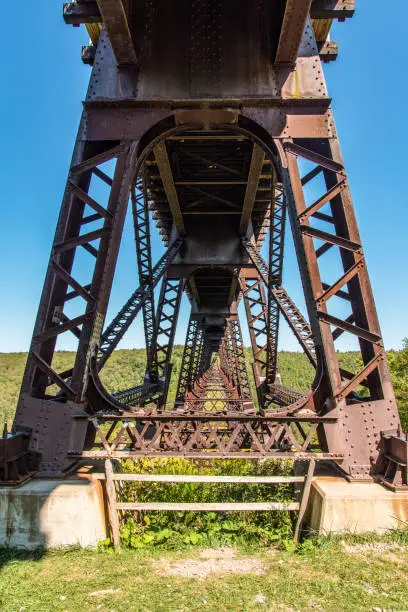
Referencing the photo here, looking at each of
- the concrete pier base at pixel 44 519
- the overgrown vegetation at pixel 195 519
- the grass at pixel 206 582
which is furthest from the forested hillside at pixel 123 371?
the concrete pier base at pixel 44 519

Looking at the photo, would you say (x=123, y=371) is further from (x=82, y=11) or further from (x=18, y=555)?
(x=18, y=555)

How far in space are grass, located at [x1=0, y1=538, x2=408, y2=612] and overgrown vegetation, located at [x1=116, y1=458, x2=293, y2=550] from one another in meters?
0.23

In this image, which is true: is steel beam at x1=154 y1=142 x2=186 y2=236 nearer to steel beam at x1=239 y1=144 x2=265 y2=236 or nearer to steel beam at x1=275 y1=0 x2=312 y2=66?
steel beam at x1=239 y1=144 x2=265 y2=236

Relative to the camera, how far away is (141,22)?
6203 millimetres

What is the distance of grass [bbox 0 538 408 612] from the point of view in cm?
305

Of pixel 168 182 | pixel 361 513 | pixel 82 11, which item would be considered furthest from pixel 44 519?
pixel 168 182

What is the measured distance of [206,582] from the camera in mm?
3389

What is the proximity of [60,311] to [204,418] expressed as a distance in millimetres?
2482

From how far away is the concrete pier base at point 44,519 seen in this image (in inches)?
160

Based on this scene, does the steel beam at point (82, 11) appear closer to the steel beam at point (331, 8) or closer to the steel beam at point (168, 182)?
the steel beam at point (168, 182)

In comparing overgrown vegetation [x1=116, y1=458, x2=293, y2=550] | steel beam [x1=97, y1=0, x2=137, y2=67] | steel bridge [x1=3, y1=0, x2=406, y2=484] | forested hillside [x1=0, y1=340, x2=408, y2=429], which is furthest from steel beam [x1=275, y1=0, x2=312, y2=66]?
forested hillside [x1=0, y1=340, x2=408, y2=429]

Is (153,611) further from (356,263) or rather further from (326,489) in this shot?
(356,263)

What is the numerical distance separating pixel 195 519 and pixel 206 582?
1.25m

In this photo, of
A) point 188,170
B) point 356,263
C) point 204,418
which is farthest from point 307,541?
point 188,170
